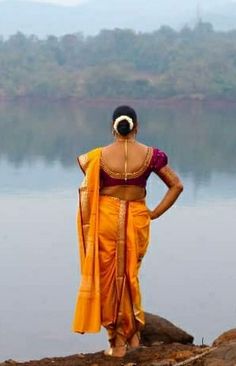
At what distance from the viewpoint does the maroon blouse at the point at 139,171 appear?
351 cm

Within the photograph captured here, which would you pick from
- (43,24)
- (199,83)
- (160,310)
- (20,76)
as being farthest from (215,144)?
(43,24)

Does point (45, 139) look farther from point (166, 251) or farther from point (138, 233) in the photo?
point (138, 233)

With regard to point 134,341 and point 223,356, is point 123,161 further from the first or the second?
point 223,356

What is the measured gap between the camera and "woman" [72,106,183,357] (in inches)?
136

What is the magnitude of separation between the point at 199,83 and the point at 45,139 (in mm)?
13686

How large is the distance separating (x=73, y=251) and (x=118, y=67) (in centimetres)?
3456

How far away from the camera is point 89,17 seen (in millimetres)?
165000

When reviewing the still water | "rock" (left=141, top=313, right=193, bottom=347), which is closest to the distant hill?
the still water

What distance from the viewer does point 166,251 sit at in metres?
10.7

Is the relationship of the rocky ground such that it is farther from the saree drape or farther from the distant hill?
the distant hill

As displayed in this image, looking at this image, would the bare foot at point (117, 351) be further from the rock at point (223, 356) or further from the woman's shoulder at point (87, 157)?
the woman's shoulder at point (87, 157)

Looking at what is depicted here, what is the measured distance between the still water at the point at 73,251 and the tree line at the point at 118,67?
48.4ft

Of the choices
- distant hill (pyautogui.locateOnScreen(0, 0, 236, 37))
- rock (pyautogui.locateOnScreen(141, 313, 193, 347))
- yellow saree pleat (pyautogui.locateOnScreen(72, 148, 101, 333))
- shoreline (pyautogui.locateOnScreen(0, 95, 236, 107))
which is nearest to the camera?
yellow saree pleat (pyautogui.locateOnScreen(72, 148, 101, 333))

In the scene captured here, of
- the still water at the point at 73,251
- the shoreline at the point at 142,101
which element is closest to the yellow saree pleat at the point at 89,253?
the still water at the point at 73,251
